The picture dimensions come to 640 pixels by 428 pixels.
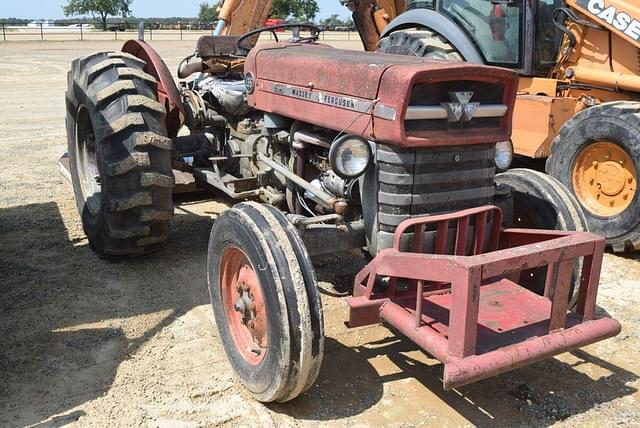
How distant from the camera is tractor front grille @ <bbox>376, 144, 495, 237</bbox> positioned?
316 centimetres

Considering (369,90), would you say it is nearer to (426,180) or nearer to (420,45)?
(426,180)

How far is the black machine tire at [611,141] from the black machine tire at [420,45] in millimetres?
1300

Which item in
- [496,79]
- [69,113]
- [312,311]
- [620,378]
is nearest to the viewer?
[312,311]

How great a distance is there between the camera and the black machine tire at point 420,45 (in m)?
6.21

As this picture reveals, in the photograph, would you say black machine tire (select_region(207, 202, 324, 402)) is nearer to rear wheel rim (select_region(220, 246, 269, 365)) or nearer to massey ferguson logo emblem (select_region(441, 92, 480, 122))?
rear wheel rim (select_region(220, 246, 269, 365))

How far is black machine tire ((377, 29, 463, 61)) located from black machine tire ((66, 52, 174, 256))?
2589mm

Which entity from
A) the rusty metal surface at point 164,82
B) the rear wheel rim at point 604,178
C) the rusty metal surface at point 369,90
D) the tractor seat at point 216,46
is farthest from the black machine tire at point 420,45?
the rusty metal surface at point 369,90

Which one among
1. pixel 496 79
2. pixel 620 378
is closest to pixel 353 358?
pixel 620 378

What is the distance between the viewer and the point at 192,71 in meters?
5.80

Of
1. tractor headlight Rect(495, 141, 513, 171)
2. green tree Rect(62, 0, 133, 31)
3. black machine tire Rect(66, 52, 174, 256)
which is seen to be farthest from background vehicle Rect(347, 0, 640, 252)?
green tree Rect(62, 0, 133, 31)

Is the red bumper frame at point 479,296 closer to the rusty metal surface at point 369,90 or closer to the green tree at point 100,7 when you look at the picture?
the rusty metal surface at point 369,90

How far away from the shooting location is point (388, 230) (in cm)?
326

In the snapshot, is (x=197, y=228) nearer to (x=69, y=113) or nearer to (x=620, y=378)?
(x=69, y=113)

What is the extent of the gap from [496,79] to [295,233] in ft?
4.09
